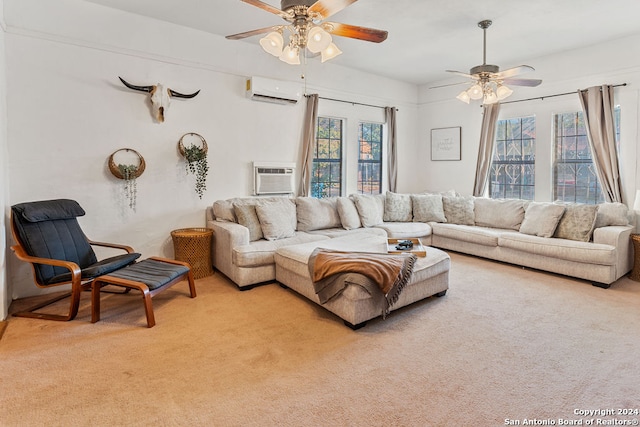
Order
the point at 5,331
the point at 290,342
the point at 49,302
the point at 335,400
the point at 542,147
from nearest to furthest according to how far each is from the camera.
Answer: the point at 335,400
the point at 290,342
the point at 5,331
the point at 49,302
the point at 542,147

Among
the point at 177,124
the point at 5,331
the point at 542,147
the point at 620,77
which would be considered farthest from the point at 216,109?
the point at 620,77

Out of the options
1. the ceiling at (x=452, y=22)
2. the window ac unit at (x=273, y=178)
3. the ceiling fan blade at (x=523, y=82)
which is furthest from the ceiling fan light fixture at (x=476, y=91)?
the window ac unit at (x=273, y=178)

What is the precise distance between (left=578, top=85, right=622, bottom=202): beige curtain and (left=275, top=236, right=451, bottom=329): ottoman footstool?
2840mm

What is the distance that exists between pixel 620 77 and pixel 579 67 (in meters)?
0.51

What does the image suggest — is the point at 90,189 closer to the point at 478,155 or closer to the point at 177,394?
the point at 177,394

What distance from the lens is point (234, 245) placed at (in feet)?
12.6

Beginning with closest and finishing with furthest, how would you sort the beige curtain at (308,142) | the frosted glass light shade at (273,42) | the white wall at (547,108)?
Result: the frosted glass light shade at (273,42)
the white wall at (547,108)
the beige curtain at (308,142)

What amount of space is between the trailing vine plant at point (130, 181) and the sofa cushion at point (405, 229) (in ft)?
10.4

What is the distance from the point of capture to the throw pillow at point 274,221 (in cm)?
427

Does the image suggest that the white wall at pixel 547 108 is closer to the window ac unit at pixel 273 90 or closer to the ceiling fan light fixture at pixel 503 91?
the ceiling fan light fixture at pixel 503 91

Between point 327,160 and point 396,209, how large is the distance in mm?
1383

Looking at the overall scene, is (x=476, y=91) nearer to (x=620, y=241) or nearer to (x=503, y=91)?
(x=503, y=91)

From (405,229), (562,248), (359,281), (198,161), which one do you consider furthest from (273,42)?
(562,248)

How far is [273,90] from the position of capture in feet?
16.3
